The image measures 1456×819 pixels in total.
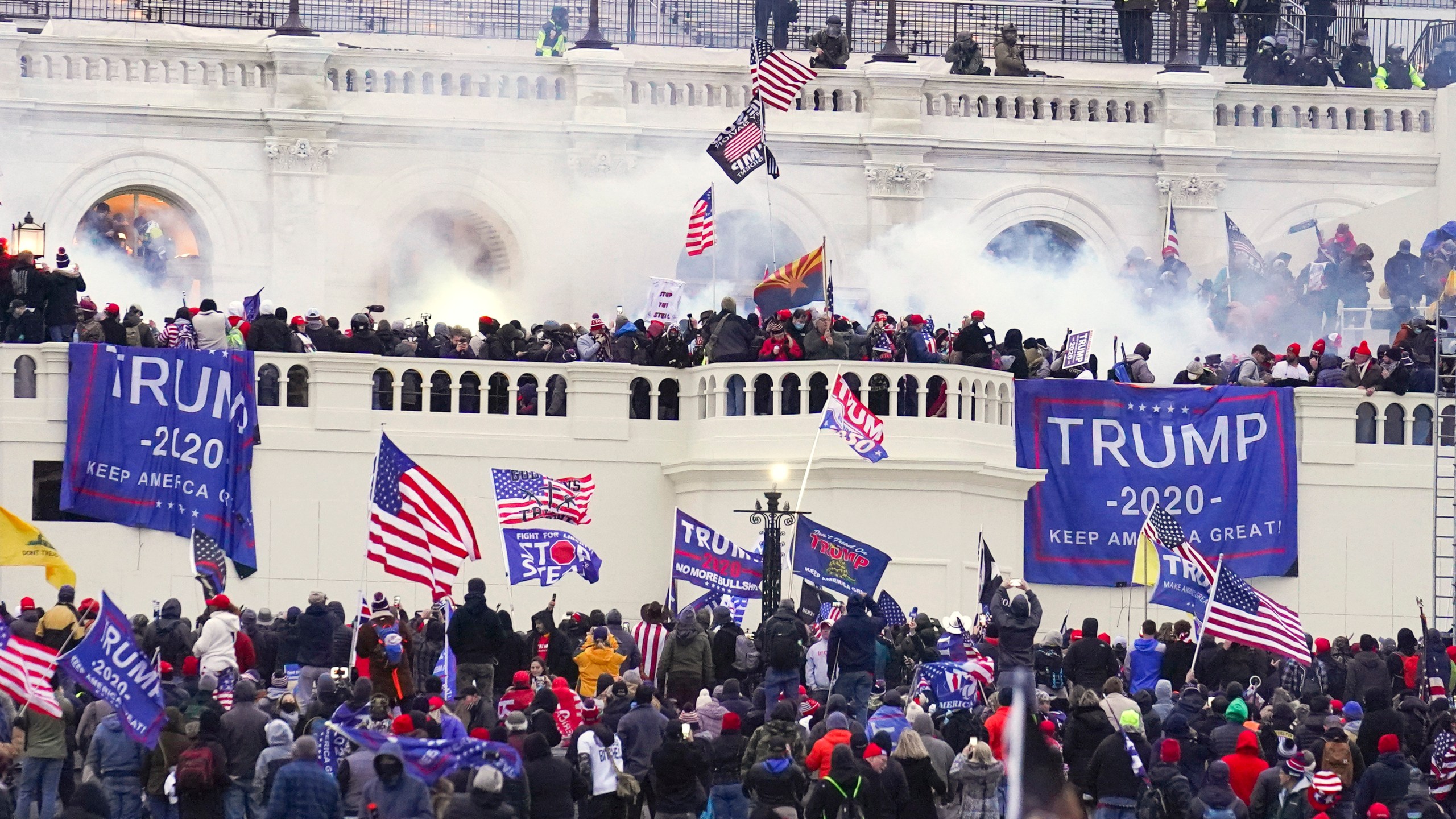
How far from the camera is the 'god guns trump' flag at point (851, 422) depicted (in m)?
35.2

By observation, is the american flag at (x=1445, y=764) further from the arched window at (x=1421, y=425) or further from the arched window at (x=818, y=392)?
the arched window at (x=1421, y=425)

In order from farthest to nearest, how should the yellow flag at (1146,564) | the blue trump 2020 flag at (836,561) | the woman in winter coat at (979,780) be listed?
A: the yellow flag at (1146,564)
the blue trump 2020 flag at (836,561)
the woman in winter coat at (979,780)

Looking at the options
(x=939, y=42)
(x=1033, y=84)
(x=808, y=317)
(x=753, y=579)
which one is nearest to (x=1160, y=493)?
(x=808, y=317)

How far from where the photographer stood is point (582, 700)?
27.3 metres

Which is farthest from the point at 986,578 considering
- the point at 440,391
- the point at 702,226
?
the point at 702,226

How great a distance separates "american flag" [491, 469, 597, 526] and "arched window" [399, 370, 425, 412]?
6.02 ft

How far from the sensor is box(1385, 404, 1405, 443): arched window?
38.7 meters

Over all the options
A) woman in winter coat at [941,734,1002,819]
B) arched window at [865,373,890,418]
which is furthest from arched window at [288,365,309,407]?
woman in winter coat at [941,734,1002,819]

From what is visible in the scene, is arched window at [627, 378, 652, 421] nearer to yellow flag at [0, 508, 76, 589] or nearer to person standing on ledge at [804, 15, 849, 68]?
yellow flag at [0, 508, 76, 589]

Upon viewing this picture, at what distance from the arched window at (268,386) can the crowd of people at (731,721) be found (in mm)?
5488

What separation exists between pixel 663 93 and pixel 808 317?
31.1 feet

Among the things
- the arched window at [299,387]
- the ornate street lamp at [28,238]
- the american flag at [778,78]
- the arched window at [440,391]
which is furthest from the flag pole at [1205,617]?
the ornate street lamp at [28,238]

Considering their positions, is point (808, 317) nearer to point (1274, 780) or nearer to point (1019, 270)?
point (1019, 270)

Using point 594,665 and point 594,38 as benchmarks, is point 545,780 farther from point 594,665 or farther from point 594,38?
point 594,38
